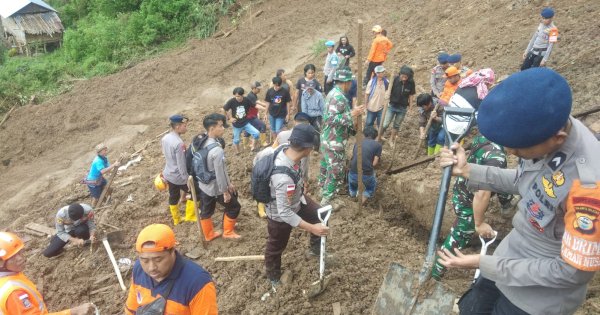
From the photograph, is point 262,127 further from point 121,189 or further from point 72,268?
point 72,268

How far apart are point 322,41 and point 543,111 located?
1541cm

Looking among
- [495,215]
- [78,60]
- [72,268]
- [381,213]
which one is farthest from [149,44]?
[495,215]

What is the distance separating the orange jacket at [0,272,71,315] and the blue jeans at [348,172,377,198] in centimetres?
456

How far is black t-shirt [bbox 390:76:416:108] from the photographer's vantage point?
8062mm

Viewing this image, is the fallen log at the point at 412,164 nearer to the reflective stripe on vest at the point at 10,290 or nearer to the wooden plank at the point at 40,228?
the reflective stripe on vest at the point at 10,290

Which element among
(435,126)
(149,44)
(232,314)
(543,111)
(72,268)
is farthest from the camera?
(149,44)

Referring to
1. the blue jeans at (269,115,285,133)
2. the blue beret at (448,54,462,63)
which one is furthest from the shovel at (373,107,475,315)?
the blue jeans at (269,115,285,133)

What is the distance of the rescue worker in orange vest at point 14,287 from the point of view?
303 centimetres

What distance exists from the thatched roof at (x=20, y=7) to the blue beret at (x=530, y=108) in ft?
97.3

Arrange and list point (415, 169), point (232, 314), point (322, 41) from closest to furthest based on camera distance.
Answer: point (232, 314)
point (415, 169)
point (322, 41)

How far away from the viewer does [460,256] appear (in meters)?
2.36

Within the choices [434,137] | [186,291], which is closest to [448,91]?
[434,137]

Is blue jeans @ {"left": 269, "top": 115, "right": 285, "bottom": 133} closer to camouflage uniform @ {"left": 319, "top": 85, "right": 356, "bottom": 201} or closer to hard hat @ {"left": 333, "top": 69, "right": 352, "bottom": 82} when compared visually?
camouflage uniform @ {"left": 319, "top": 85, "right": 356, "bottom": 201}


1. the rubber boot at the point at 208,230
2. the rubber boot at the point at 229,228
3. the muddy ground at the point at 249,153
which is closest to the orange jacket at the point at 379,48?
the muddy ground at the point at 249,153
